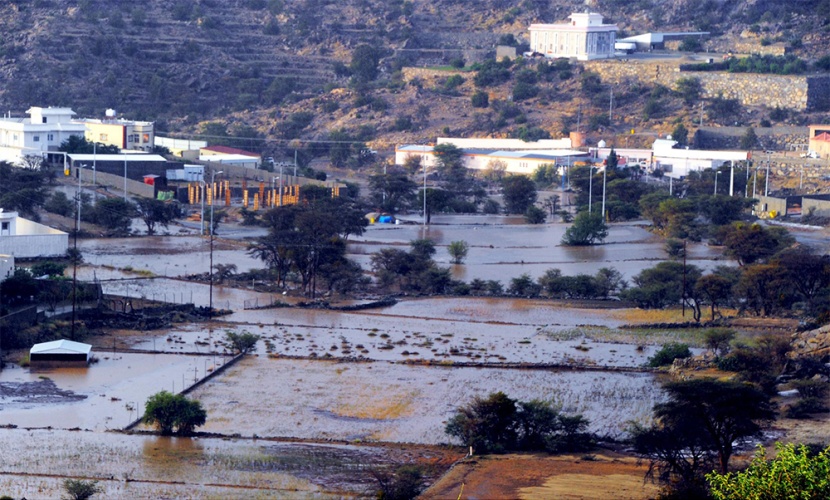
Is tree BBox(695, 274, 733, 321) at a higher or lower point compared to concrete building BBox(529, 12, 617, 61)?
lower

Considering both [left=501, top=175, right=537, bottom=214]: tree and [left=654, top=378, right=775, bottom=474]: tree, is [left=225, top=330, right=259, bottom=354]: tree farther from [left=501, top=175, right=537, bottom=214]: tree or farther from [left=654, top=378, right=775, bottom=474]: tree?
[left=501, top=175, right=537, bottom=214]: tree

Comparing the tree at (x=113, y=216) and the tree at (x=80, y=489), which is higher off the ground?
the tree at (x=113, y=216)

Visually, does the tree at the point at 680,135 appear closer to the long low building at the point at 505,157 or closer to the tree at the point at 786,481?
the long low building at the point at 505,157

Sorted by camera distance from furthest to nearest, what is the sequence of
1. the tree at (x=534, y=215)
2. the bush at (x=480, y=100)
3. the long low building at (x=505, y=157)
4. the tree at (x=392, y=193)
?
the bush at (x=480, y=100) < the long low building at (x=505, y=157) < the tree at (x=392, y=193) < the tree at (x=534, y=215)

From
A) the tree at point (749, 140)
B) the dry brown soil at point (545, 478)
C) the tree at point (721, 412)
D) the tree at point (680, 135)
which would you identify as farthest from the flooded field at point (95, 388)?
the tree at point (749, 140)

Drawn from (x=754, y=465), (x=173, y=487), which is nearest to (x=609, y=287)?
(x=173, y=487)

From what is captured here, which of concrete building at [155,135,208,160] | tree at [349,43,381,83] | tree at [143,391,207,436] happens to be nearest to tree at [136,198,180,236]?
concrete building at [155,135,208,160]

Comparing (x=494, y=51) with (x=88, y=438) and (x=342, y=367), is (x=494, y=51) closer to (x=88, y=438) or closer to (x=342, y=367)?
(x=342, y=367)
